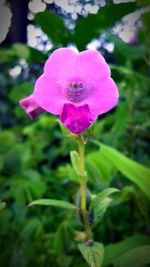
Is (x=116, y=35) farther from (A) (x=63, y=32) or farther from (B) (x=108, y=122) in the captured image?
(B) (x=108, y=122)

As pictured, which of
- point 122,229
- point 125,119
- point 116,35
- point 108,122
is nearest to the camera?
point 116,35

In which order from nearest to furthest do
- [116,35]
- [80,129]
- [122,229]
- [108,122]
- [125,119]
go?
[80,129] < [116,35] < [122,229] < [125,119] < [108,122]

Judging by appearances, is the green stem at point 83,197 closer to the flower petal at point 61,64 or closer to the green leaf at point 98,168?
the flower petal at point 61,64

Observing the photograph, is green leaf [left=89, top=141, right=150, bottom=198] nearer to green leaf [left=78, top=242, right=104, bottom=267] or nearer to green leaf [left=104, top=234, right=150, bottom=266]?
green leaf [left=104, top=234, right=150, bottom=266]

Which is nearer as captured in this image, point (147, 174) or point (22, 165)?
point (147, 174)

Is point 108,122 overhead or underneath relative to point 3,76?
overhead

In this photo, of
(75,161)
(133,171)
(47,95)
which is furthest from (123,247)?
(47,95)

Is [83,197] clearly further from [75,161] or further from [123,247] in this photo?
[123,247]

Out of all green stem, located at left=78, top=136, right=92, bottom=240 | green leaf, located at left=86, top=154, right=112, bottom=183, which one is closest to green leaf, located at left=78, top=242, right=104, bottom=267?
green stem, located at left=78, top=136, right=92, bottom=240

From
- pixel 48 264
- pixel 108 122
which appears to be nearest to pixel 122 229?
pixel 48 264
